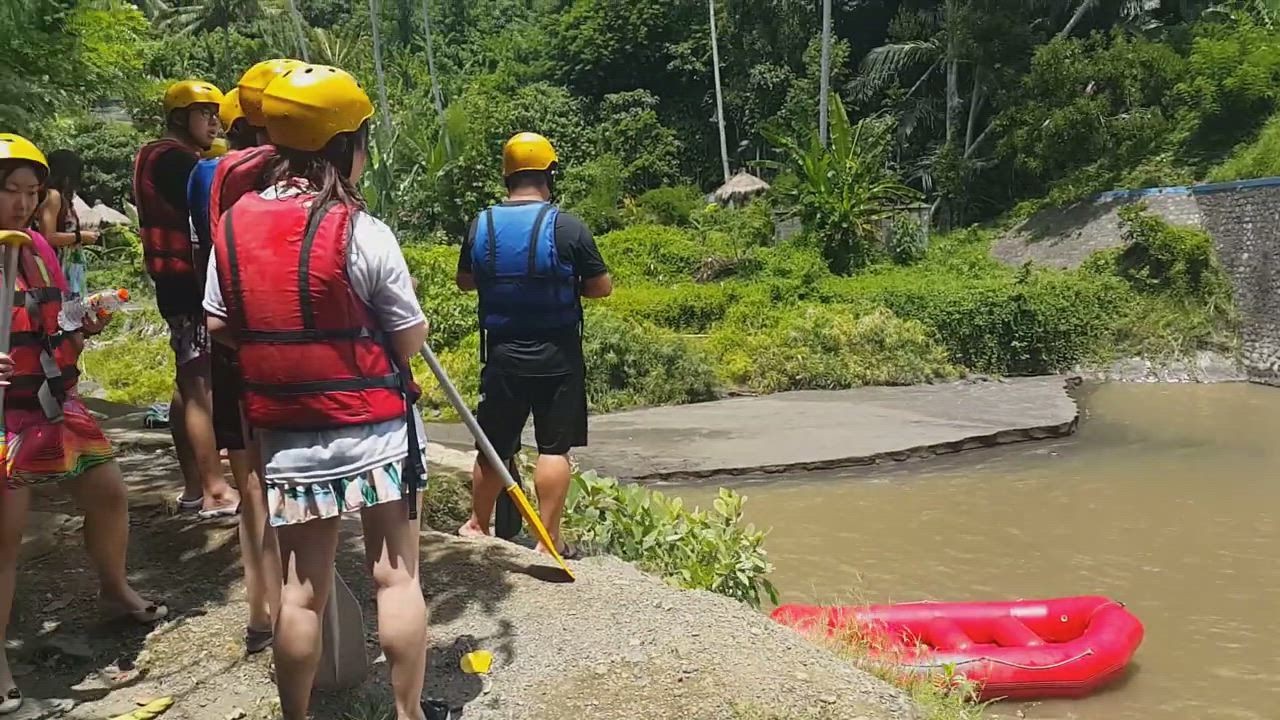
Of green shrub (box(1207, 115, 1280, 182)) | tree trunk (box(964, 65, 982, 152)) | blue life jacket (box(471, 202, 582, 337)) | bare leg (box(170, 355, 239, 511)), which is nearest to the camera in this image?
bare leg (box(170, 355, 239, 511))

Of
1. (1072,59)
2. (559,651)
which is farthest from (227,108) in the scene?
(1072,59)

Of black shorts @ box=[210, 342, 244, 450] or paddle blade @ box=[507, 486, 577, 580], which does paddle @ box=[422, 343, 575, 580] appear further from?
black shorts @ box=[210, 342, 244, 450]

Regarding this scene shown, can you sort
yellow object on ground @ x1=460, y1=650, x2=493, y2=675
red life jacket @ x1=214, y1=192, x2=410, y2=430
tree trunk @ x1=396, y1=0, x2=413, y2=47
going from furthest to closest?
tree trunk @ x1=396, y1=0, x2=413, y2=47, yellow object on ground @ x1=460, y1=650, x2=493, y2=675, red life jacket @ x1=214, y1=192, x2=410, y2=430

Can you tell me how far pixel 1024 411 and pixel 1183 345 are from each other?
537 centimetres

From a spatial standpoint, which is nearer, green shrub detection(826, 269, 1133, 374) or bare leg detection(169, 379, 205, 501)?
bare leg detection(169, 379, 205, 501)

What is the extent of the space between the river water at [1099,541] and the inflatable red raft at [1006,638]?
151 mm

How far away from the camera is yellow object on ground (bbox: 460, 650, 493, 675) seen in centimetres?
297

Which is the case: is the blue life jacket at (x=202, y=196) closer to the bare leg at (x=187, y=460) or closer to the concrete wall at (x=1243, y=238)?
the bare leg at (x=187, y=460)

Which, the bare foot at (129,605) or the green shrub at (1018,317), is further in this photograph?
the green shrub at (1018,317)

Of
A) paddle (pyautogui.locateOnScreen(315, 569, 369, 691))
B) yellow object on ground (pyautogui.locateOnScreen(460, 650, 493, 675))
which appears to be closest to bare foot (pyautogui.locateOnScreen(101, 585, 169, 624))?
paddle (pyautogui.locateOnScreen(315, 569, 369, 691))

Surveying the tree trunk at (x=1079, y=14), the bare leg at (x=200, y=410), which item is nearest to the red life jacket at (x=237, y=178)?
the bare leg at (x=200, y=410)

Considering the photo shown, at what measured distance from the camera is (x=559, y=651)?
313 cm

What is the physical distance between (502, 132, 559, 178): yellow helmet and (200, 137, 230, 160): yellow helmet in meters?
1.08

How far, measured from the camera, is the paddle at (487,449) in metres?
2.69
